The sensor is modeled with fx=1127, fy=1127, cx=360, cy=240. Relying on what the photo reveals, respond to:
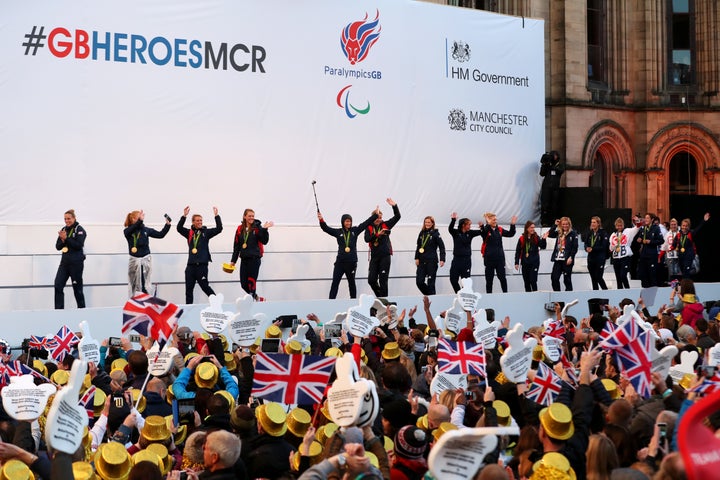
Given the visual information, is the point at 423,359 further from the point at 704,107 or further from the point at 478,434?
the point at 704,107

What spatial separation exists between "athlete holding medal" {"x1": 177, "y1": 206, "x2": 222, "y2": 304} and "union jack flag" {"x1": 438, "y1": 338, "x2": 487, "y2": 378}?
937cm

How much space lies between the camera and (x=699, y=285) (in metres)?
22.5

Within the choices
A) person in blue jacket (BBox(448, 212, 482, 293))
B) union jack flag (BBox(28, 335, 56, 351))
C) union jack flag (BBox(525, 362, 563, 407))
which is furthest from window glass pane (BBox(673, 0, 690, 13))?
union jack flag (BBox(525, 362, 563, 407))

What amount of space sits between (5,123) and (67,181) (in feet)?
4.70

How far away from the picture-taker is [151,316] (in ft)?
32.8

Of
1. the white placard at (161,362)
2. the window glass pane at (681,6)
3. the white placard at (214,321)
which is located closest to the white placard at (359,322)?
the white placard at (214,321)

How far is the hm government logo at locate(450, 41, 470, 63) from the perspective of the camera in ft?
82.2

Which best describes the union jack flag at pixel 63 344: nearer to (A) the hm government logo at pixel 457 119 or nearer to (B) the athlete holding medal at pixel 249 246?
(B) the athlete holding medal at pixel 249 246

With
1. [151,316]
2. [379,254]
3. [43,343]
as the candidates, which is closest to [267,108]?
[379,254]

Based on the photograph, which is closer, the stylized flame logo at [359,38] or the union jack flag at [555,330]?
the union jack flag at [555,330]

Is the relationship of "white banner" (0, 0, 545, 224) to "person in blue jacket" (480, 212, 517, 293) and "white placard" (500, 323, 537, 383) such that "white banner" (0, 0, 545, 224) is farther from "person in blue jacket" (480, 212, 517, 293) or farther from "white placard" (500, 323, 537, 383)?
"white placard" (500, 323, 537, 383)

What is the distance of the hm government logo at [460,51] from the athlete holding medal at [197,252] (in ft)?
31.2

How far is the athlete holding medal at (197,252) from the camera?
17.3 m

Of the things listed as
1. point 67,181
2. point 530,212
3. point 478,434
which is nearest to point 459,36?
point 530,212
